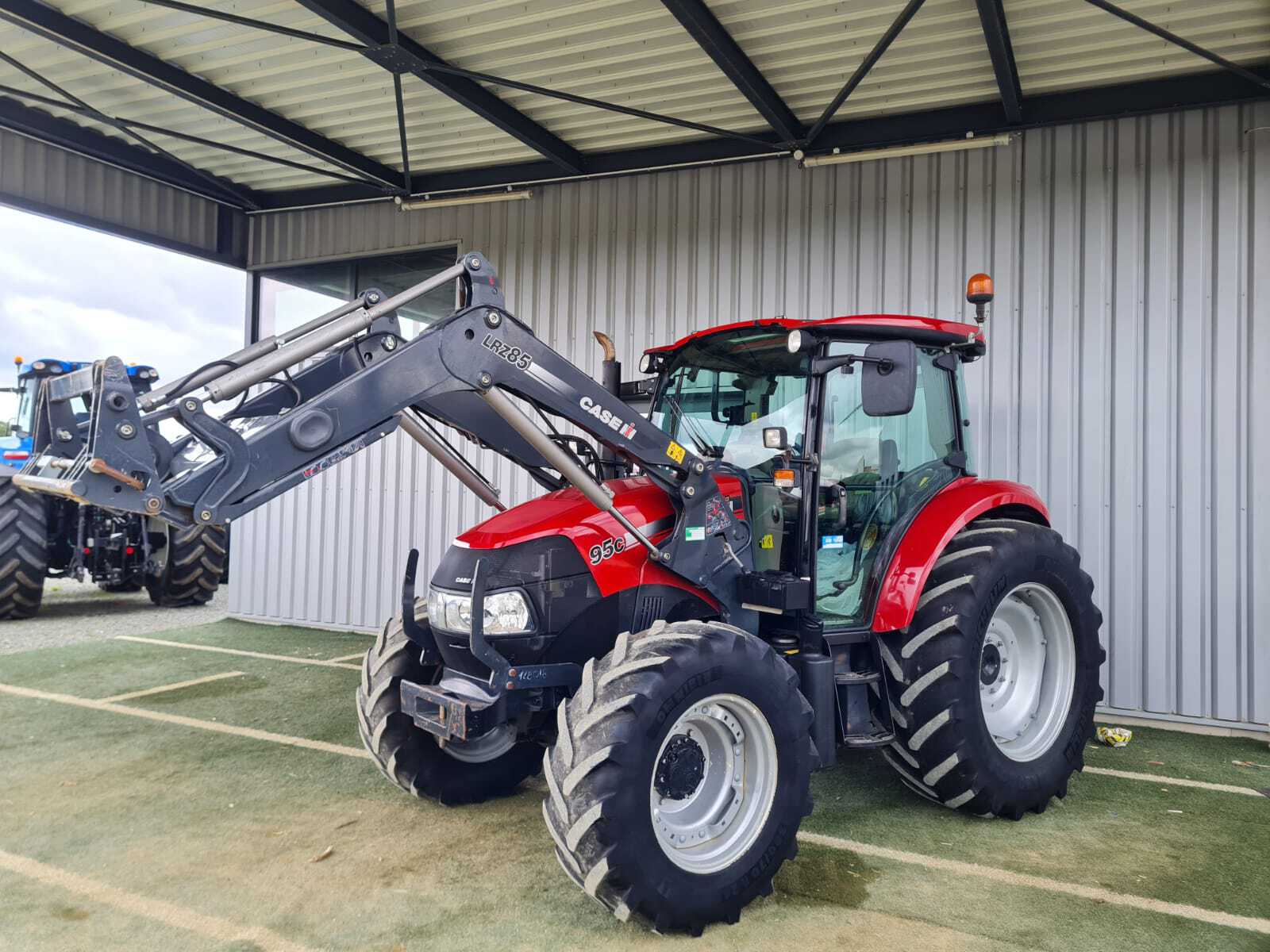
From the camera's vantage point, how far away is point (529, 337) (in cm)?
358

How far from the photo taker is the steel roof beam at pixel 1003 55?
16.3ft

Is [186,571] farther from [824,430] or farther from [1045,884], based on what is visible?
[1045,884]

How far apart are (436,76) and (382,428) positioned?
12.7ft

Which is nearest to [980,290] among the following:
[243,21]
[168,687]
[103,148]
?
[243,21]

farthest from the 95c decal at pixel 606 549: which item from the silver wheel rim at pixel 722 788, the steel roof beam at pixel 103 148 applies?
the steel roof beam at pixel 103 148

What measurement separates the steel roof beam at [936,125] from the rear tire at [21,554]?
5.38m

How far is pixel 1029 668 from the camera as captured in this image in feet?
15.2

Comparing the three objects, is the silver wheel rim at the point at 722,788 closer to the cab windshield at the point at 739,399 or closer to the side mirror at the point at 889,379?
the cab windshield at the point at 739,399

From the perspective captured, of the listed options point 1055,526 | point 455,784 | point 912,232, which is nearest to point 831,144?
point 912,232

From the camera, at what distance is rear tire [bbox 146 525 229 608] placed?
33.7 feet

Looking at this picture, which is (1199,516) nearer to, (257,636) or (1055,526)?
(1055,526)

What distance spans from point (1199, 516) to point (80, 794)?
6458 millimetres

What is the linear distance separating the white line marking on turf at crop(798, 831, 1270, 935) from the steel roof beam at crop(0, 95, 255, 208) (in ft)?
23.8

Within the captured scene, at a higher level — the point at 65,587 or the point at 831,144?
the point at 831,144
